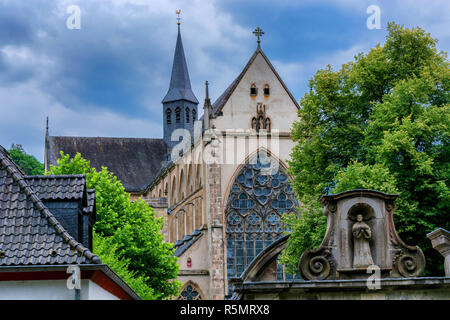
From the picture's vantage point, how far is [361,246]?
54.3 ft

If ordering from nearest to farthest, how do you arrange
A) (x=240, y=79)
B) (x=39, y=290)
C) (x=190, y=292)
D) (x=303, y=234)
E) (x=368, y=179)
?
(x=39, y=290)
(x=368, y=179)
(x=303, y=234)
(x=190, y=292)
(x=240, y=79)

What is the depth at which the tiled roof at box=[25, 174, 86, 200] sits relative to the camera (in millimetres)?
17234

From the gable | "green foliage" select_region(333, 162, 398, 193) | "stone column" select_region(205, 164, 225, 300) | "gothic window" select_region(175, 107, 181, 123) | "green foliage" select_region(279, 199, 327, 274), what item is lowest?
"green foliage" select_region(279, 199, 327, 274)

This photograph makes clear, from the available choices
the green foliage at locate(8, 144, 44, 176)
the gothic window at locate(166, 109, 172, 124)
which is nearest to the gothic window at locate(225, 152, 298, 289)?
the gothic window at locate(166, 109, 172, 124)

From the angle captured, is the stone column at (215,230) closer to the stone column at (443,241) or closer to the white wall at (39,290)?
the stone column at (443,241)

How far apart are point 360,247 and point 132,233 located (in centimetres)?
1833

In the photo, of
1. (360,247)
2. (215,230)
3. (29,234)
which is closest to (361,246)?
(360,247)

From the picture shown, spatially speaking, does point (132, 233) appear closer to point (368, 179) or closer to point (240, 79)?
point (368, 179)

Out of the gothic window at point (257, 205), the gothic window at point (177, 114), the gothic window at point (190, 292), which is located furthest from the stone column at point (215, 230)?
the gothic window at point (177, 114)

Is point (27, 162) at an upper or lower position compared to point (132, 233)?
upper

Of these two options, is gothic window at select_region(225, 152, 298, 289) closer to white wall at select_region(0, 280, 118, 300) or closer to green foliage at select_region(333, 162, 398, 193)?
green foliage at select_region(333, 162, 398, 193)

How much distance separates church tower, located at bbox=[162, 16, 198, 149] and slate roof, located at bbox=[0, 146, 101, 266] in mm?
55572

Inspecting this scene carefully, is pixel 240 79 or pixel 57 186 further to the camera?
pixel 240 79
